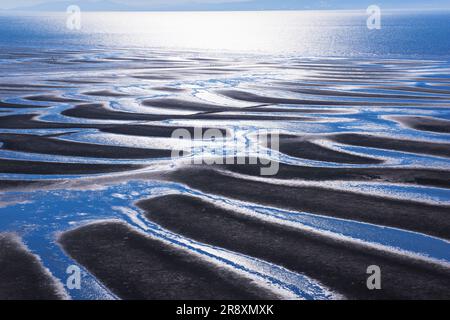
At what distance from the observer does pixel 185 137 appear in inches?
662

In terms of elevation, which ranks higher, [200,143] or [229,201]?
[200,143]

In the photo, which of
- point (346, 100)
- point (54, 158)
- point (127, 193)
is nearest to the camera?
point (127, 193)

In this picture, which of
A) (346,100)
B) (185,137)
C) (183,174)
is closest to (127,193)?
(183,174)

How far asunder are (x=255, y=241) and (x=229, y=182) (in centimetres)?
340

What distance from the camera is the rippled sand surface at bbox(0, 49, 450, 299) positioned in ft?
25.1

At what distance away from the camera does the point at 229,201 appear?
10.9m

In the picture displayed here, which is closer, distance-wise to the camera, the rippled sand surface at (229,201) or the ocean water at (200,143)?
the rippled sand surface at (229,201)

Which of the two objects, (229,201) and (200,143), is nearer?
(229,201)

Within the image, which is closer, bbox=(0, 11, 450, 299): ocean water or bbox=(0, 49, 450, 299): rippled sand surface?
bbox=(0, 49, 450, 299): rippled sand surface

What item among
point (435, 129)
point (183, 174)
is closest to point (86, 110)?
point (183, 174)

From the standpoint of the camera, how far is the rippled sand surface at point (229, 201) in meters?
7.66

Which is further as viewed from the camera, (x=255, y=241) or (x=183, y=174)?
(x=183, y=174)

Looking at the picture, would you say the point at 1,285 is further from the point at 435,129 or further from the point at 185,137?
Result: the point at 435,129
